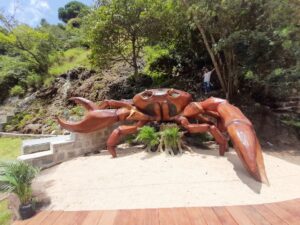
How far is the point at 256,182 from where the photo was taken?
3.05 m

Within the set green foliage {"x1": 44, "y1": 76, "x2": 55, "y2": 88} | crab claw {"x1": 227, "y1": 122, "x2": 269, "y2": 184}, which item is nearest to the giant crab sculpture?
crab claw {"x1": 227, "y1": 122, "x2": 269, "y2": 184}

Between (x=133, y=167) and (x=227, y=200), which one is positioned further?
(x=133, y=167)

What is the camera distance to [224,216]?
7.36 feet

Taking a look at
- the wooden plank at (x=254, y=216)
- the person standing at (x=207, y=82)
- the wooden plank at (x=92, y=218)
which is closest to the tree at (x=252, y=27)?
the person standing at (x=207, y=82)

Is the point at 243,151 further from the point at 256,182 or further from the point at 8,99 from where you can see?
the point at 8,99

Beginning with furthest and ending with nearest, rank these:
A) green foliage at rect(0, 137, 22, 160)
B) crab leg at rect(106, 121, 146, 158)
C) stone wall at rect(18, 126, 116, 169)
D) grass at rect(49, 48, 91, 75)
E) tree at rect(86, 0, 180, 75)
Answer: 1. grass at rect(49, 48, 91, 75)
2. tree at rect(86, 0, 180, 75)
3. green foliage at rect(0, 137, 22, 160)
4. crab leg at rect(106, 121, 146, 158)
5. stone wall at rect(18, 126, 116, 169)

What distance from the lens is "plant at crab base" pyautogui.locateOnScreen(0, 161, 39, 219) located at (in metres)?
2.52

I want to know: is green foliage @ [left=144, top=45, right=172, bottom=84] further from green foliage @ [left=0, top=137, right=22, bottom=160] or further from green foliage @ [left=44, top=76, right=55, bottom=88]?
green foliage @ [left=0, top=137, right=22, bottom=160]

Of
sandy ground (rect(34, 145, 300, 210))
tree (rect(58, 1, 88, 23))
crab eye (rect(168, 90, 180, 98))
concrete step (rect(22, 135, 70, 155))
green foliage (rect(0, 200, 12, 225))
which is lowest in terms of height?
green foliage (rect(0, 200, 12, 225))

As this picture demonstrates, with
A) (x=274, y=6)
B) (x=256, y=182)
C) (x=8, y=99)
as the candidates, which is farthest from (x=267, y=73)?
(x=8, y=99)

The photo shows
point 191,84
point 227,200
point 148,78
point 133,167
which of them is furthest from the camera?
point 148,78

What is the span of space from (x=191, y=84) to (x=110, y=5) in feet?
11.7

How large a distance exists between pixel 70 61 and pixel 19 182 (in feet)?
36.9

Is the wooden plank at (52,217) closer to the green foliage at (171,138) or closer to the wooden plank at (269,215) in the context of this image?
the wooden plank at (269,215)
